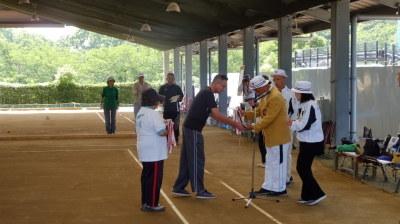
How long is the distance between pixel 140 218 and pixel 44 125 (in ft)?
53.6

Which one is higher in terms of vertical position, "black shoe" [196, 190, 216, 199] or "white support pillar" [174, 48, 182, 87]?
"white support pillar" [174, 48, 182, 87]

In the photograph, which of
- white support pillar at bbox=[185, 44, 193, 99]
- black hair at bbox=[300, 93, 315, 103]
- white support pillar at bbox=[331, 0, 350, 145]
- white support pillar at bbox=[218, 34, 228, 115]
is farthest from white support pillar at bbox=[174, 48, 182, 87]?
black hair at bbox=[300, 93, 315, 103]

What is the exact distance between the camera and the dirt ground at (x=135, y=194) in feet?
23.0

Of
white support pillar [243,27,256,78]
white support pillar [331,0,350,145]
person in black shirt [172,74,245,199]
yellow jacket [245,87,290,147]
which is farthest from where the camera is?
white support pillar [243,27,256,78]

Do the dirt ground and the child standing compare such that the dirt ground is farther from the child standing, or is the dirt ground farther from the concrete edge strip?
the concrete edge strip

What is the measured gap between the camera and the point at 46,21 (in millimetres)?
33500

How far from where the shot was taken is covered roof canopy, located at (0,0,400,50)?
559 inches

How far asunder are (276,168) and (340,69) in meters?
4.74

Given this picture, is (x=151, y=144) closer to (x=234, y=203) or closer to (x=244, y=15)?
(x=234, y=203)

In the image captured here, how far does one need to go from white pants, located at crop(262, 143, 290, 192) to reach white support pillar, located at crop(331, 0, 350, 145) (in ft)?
14.3

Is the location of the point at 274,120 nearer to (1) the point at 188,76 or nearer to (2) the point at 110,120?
(2) the point at 110,120

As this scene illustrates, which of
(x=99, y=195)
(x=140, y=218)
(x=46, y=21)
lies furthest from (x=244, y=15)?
(x=46, y=21)

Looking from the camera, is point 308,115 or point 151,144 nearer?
point 151,144

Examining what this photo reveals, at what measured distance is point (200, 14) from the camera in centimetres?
1769
